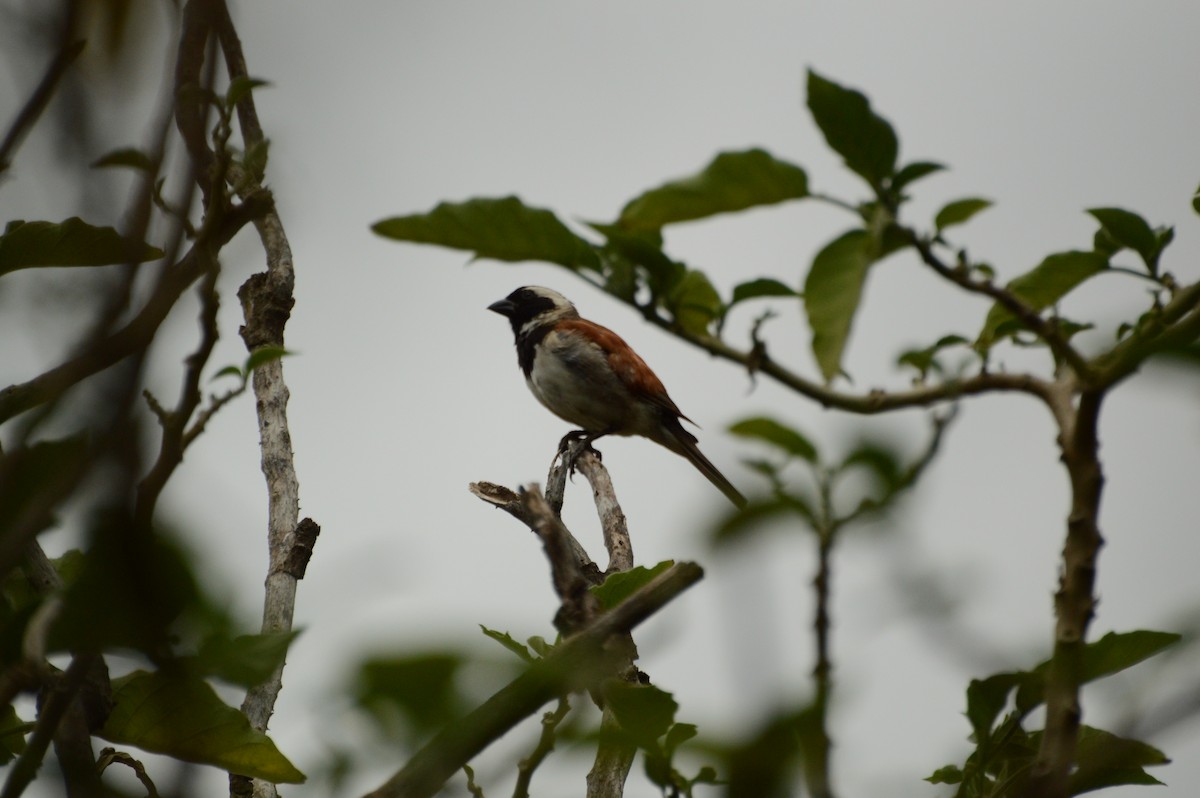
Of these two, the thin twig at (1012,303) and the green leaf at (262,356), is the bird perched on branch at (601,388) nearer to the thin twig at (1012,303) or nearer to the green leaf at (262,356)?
the green leaf at (262,356)

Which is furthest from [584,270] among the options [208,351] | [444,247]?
[208,351]

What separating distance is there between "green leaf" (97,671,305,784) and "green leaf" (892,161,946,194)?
99 cm

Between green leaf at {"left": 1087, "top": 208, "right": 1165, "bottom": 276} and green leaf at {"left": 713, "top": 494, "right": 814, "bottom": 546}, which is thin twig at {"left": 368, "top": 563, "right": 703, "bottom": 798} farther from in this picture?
green leaf at {"left": 1087, "top": 208, "right": 1165, "bottom": 276}

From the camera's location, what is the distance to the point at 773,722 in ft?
2.87

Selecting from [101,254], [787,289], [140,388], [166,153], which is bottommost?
[140,388]

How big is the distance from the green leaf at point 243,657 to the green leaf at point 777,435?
1.43ft

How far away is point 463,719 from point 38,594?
1.05m

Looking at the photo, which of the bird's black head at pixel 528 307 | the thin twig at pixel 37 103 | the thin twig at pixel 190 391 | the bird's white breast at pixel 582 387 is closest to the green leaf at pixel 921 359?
the thin twig at pixel 190 391

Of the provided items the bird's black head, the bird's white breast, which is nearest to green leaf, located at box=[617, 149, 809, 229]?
the bird's white breast

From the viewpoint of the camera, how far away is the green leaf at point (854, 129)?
1.37 meters

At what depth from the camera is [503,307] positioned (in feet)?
29.5

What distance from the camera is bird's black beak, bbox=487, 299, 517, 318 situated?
895 cm

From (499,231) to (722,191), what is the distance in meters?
0.26

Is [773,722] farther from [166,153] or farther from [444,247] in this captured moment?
[444,247]
